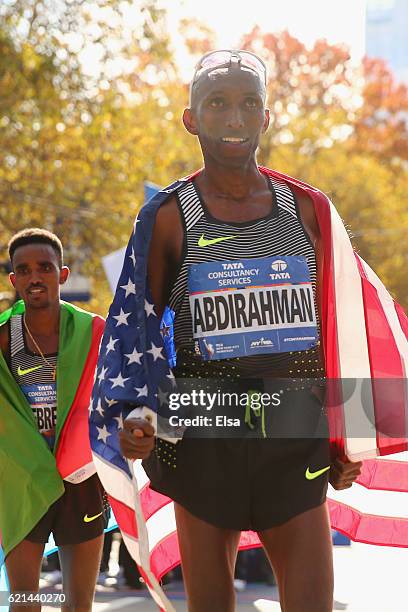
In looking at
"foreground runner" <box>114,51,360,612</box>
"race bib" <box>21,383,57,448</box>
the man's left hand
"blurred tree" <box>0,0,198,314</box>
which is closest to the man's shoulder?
"race bib" <box>21,383,57,448</box>

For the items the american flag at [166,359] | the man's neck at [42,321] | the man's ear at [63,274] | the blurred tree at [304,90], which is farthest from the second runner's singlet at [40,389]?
the blurred tree at [304,90]

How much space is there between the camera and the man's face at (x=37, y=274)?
5.45m

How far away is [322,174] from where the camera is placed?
35.5 metres

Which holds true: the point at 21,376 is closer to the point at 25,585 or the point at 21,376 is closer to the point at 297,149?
the point at 25,585

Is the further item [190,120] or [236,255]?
[190,120]

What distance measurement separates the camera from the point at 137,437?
360 centimetres

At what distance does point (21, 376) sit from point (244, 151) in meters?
1.92

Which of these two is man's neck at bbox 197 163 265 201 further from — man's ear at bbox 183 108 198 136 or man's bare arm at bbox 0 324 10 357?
man's bare arm at bbox 0 324 10 357

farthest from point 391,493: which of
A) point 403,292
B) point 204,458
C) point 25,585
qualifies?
point 403,292

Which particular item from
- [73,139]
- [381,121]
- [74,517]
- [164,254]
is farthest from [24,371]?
[381,121]

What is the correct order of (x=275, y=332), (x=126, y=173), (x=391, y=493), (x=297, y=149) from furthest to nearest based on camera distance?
1. (x=297, y=149)
2. (x=126, y=173)
3. (x=391, y=493)
4. (x=275, y=332)

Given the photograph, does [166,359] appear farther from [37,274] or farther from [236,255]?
[37,274]

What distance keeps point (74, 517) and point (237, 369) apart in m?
1.82

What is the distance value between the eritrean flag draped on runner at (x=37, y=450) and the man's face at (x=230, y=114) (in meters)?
1.74
